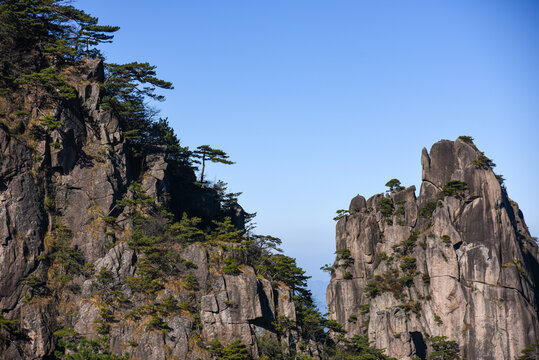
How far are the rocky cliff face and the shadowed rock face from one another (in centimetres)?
3401

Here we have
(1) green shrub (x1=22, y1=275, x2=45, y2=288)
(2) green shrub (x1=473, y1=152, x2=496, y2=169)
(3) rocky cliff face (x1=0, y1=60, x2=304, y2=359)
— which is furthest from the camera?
(2) green shrub (x1=473, y1=152, x2=496, y2=169)

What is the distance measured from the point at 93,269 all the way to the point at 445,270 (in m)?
58.4

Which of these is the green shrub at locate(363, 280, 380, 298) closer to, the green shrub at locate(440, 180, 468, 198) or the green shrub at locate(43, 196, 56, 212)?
the green shrub at locate(440, 180, 468, 198)

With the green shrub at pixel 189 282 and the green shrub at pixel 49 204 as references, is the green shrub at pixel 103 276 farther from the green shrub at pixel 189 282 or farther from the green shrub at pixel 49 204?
the green shrub at pixel 49 204

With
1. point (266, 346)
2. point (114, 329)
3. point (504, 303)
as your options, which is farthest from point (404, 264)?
point (114, 329)

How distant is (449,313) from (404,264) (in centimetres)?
1078

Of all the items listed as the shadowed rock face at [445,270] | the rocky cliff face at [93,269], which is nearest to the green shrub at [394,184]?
the shadowed rock face at [445,270]

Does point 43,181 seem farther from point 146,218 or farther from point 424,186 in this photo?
point 424,186

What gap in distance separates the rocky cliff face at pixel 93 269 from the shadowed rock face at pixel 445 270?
34012mm

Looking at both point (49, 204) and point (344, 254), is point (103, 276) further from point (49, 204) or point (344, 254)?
point (344, 254)

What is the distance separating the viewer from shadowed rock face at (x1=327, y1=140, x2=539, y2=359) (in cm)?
8788

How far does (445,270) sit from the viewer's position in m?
92.0

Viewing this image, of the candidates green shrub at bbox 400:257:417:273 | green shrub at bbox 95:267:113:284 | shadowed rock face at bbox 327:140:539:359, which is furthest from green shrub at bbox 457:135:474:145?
green shrub at bbox 95:267:113:284

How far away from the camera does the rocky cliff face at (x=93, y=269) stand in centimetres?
5481
